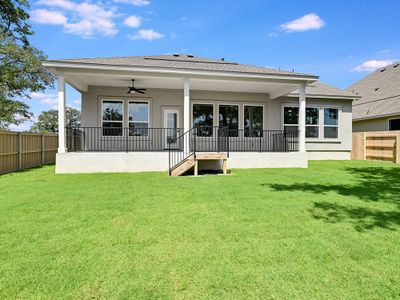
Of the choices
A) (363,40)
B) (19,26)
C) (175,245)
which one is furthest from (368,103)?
(19,26)

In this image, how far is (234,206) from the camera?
477 centimetres

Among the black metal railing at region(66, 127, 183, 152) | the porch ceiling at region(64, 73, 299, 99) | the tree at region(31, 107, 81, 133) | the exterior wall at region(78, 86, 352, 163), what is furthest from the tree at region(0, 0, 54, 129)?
the tree at region(31, 107, 81, 133)

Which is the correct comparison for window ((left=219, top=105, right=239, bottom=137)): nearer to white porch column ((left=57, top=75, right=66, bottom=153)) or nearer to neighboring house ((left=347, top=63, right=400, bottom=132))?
white porch column ((left=57, top=75, right=66, bottom=153))

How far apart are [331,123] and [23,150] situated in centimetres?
1407

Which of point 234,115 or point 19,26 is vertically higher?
point 19,26

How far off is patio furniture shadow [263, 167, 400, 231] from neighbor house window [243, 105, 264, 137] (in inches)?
232

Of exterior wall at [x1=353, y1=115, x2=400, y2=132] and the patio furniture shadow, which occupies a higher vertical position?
exterior wall at [x1=353, y1=115, x2=400, y2=132]

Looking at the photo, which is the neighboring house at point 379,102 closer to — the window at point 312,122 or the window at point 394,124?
the window at point 394,124

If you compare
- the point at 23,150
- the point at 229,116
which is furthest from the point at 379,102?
the point at 23,150

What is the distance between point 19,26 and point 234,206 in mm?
17039

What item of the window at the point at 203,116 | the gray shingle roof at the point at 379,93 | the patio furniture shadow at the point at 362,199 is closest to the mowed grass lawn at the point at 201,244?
the patio furniture shadow at the point at 362,199

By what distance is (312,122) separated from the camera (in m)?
13.7

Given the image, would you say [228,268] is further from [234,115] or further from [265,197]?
[234,115]

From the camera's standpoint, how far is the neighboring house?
15.0m
